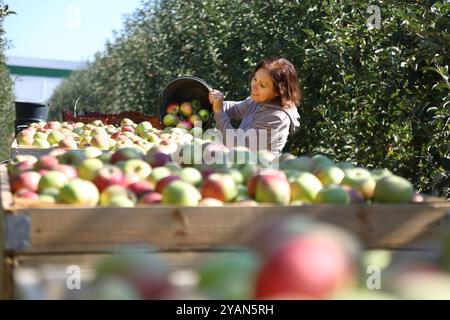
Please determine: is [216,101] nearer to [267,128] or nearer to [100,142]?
[267,128]

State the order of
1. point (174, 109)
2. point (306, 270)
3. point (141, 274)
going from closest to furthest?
1. point (306, 270)
2. point (141, 274)
3. point (174, 109)

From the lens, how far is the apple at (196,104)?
6.23 meters

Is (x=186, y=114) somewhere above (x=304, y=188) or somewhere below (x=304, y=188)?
above

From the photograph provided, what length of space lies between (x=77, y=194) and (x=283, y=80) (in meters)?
2.98

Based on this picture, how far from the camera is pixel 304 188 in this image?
2.09 metres

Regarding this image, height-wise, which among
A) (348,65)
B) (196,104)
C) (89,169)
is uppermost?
(348,65)

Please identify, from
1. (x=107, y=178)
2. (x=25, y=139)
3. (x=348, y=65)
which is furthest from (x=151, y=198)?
(x=348, y=65)

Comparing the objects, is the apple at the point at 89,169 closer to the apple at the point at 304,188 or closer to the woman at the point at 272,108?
the apple at the point at 304,188

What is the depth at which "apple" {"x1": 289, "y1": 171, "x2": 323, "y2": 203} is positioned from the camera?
2.08 metres

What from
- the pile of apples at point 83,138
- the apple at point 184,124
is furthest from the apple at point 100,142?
the apple at point 184,124

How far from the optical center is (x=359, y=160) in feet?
20.0
